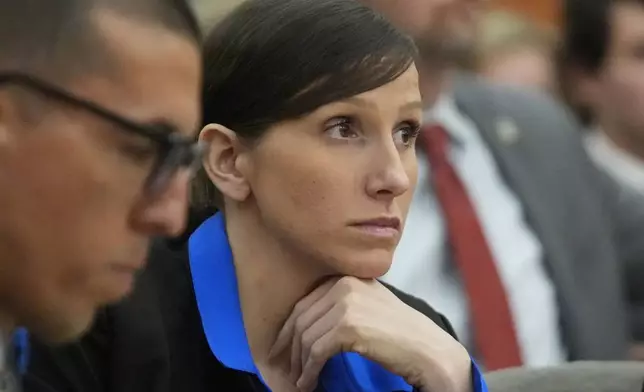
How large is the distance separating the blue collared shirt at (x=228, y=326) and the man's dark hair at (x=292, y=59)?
11cm

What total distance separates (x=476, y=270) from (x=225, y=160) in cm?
71

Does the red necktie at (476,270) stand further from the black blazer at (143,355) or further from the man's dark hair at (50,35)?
the man's dark hair at (50,35)

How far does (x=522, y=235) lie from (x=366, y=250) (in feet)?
2.61

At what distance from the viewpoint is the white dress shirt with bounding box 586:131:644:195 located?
7.29ft

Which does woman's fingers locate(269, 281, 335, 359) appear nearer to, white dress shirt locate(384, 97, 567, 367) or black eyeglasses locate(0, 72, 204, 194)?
black eyeglasses locate(0, 72, 204, 194)

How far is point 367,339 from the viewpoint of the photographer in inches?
40.4

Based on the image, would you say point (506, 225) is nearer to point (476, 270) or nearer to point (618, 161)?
point (476, 270)

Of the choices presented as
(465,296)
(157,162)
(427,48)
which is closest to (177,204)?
(157,162)

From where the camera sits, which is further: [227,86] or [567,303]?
[567,303]

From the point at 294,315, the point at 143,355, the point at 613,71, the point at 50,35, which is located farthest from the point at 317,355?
the point at 613,71

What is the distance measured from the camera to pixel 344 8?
3.34 feet

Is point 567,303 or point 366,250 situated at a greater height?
point 366,250

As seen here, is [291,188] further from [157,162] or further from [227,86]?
[157,162]

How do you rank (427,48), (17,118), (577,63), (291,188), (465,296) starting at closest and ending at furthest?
(17,118) → (291,188) → (465,296) → (427,48) → (577,63)
